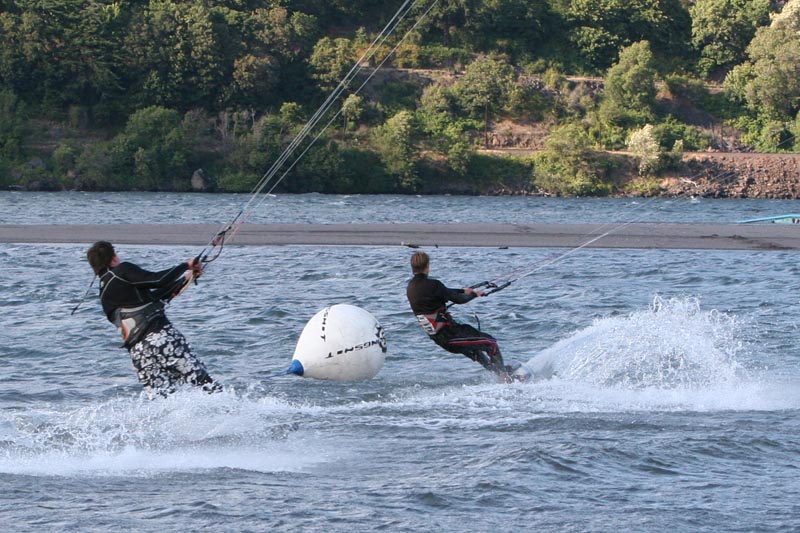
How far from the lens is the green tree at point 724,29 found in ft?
278

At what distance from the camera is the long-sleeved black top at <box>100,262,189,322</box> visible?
10602 mm

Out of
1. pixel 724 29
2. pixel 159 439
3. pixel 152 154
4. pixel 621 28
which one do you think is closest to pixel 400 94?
pixel 621 28

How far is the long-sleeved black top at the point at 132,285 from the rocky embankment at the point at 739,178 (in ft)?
198

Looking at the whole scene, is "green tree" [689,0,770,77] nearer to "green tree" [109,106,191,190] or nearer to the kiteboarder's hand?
"green tree" [109,106,191,190]

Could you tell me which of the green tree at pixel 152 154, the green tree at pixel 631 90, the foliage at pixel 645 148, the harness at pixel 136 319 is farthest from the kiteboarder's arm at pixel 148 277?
the green tree at pixel 631 90

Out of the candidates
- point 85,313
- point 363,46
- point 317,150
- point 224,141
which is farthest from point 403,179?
point 85,313

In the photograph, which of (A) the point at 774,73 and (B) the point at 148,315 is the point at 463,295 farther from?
(A) the point at 774,73

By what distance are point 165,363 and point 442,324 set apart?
390cm

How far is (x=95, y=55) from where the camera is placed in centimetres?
7300

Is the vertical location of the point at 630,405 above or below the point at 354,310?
below

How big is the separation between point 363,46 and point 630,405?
236 feet

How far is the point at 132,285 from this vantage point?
10.7 meters

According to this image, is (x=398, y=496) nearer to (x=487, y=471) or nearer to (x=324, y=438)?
(x=487, y=471)

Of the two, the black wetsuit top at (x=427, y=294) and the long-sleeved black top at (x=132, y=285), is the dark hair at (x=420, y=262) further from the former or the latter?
the long-sleeved black top at (x=132, y=285)
